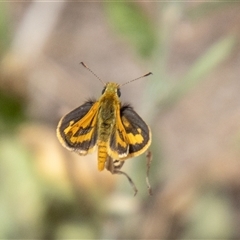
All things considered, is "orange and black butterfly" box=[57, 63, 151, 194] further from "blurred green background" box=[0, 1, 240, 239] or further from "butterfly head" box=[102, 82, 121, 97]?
"blurred green background" box=[0, 1, 240, 239]

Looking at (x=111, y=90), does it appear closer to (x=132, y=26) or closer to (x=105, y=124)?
(x=105, y=124)

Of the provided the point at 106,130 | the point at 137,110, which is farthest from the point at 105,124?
the point at 137,110

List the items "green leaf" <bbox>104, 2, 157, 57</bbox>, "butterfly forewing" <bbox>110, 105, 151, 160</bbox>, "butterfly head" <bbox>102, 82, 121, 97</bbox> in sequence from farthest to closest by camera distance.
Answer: "green leaf" <bbox>104, 2, 157, 57</bbox> < "butterfly head" <bbox>102, 82, 121, 97</bbox> < "butterfly forewing" <bbox>110, 105, 151, 160</bbox>

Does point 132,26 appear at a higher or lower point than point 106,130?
higher

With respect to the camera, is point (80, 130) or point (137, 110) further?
point (137, 110)

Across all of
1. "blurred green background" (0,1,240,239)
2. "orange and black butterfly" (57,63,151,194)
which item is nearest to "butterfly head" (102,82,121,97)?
"orange and black butterfly" (57,63,151,194)

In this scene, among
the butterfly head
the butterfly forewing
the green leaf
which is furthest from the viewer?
the green leaf

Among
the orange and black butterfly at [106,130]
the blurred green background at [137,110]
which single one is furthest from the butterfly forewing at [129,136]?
the blurred green background at [137,110]
